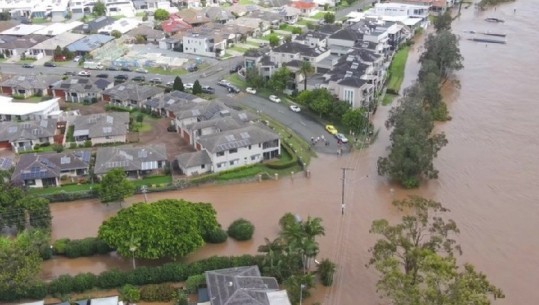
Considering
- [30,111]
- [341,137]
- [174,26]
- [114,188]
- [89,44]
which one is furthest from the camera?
[174,26]

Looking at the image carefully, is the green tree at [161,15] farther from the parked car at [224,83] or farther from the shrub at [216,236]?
the shrub at [216,236]

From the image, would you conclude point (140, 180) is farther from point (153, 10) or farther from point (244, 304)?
point (153, 10)

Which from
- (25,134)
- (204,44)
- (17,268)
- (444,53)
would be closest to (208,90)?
(204,44)

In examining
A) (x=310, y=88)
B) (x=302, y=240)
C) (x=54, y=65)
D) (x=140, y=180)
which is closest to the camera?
(x=302, y=240)

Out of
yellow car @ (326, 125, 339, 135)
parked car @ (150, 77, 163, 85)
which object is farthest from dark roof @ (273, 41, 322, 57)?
yellow car @ (326, 125, 339, 135)

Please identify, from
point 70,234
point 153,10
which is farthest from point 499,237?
point 153,10

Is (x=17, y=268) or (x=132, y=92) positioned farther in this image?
(x=132, y=92)

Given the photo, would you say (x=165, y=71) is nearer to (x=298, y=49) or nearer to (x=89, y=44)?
(x=89, y=44)
